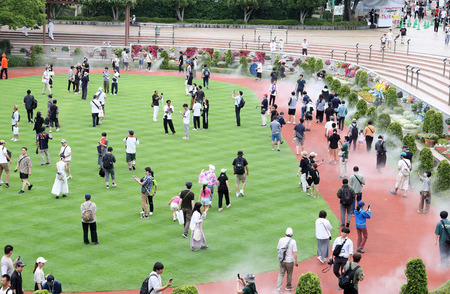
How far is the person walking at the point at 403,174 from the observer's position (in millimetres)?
23969

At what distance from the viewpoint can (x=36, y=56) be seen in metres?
55.3

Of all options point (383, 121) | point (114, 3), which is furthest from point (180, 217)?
point (114, 3)

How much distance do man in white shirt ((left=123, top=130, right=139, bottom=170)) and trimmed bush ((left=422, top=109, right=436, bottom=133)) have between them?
13.7 metres

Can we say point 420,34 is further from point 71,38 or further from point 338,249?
point 338,249

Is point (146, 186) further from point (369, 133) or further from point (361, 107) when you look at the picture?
point (361, 107)

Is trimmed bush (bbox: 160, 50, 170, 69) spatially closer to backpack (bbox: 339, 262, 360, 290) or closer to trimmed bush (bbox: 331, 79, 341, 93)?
trimmed bush (bbox: 331, 79, 341, 93)

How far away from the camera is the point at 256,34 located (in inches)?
2689

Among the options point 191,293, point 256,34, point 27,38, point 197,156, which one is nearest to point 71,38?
point 27,38

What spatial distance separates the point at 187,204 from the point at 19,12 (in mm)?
37125

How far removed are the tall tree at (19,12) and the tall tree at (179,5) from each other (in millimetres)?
24694

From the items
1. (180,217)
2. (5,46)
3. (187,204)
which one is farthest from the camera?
(5,46)

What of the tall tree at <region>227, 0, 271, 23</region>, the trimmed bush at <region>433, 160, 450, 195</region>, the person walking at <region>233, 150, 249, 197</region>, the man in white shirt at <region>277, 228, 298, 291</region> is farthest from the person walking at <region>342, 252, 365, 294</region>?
the tall tree at <region>227, 0, 271, 23</region>

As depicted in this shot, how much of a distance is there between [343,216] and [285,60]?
110 feet

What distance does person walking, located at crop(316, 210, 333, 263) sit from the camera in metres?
18.3
